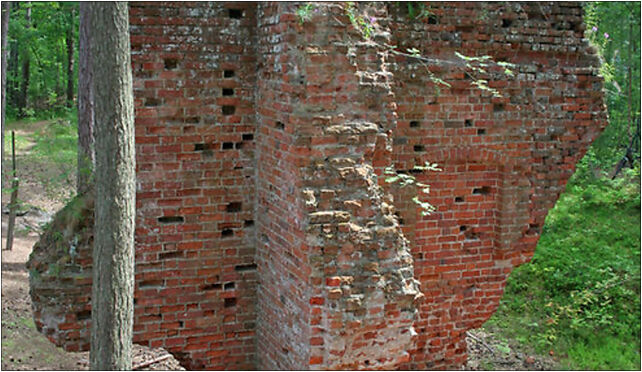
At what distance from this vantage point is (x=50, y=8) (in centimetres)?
2064

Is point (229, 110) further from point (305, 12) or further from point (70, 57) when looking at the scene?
point (70, 57)

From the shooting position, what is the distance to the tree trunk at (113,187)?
393cm

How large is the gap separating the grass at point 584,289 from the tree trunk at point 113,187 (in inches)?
231

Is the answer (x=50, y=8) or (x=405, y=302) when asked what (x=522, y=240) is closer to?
(x=405, y=302)

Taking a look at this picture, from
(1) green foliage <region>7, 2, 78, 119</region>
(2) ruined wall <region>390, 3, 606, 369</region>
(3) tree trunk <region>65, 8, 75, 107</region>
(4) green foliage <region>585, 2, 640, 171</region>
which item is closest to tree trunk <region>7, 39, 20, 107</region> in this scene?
(1) green foliage <region>7, 2, 78, 119</region>

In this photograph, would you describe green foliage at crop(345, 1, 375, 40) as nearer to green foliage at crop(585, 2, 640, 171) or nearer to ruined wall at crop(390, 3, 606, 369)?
ruined wall at crop(390, 3, 606, 369)

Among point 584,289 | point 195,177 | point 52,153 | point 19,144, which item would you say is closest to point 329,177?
point 195,177

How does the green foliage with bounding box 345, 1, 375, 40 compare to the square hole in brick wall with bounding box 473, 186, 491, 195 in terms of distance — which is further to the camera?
the square hole in brick wall with bounding box 473, 186, 491, 195

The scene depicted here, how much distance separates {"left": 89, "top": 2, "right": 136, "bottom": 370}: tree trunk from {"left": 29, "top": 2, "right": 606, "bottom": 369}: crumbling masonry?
1.09 m

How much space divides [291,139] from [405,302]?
4.65ft

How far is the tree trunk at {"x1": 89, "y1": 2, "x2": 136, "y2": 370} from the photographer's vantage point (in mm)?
Answer: 3926

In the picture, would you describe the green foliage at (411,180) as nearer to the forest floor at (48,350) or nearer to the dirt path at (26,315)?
the forest floor at (48,350)

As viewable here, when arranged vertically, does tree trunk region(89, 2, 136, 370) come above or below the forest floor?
above

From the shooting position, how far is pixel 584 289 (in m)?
9.44
